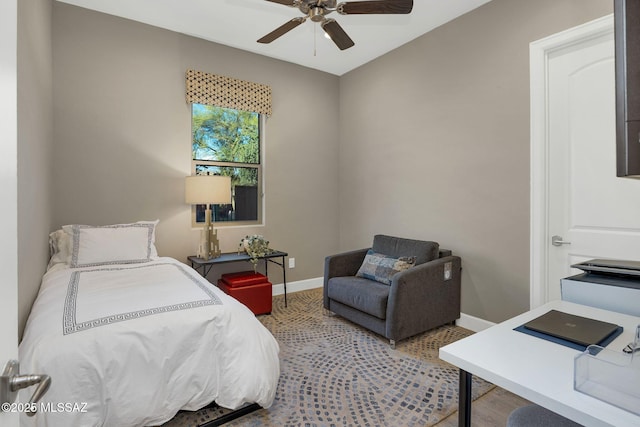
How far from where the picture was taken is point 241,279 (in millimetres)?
3414

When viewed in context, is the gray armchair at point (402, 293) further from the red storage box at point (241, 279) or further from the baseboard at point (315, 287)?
the red storage box at point (241, 279)

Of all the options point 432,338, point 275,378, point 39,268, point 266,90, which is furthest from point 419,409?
point 266,90

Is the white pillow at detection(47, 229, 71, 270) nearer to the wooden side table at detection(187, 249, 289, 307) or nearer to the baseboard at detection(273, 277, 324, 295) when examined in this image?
the wooden side table at detection(187, 249, 289, 307)

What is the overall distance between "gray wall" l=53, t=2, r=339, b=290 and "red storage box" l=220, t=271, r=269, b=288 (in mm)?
468

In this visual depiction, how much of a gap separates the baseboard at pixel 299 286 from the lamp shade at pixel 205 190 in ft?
4.80

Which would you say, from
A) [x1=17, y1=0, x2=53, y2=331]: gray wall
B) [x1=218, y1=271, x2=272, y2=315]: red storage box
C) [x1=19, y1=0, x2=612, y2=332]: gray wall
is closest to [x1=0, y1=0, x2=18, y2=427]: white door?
[x1=17, y1=0, x2=53, y2=331]: gray wall

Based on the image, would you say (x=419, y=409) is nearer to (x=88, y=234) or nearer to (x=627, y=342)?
(x=627, y=342)

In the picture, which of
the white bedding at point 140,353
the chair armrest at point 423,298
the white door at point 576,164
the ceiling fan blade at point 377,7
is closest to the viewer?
the white bedding at point 140,353

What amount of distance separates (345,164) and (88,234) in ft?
10.0

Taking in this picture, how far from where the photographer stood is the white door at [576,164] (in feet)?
7.43

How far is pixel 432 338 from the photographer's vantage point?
9.50ft

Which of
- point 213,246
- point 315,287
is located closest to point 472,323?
point 315,287

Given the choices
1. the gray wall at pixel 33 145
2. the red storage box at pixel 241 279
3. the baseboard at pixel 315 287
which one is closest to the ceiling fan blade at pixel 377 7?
the gray wall at pixel 33 145

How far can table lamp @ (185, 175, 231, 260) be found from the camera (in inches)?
127
